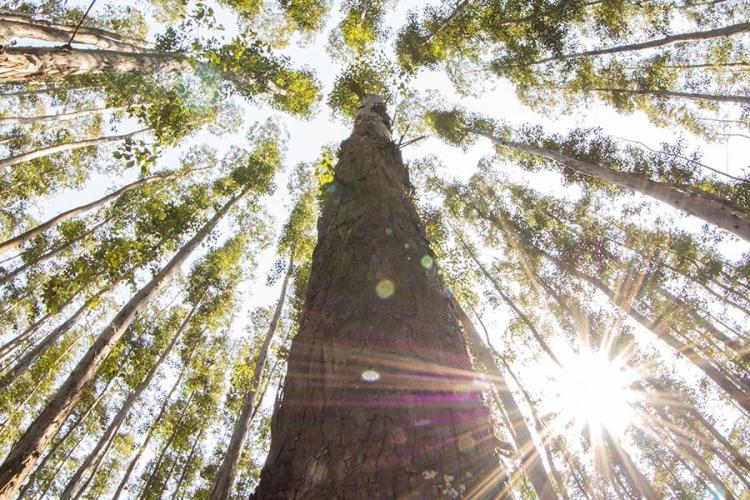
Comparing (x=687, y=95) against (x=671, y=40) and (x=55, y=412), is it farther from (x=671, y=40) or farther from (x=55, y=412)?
(x=55, y=412)

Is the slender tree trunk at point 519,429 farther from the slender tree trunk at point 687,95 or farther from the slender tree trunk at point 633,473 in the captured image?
the slender tree trunk at point 687,95

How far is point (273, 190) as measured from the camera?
15.6m

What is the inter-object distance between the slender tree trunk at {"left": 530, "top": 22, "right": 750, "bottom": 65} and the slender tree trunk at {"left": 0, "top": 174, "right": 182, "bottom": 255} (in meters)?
13.9

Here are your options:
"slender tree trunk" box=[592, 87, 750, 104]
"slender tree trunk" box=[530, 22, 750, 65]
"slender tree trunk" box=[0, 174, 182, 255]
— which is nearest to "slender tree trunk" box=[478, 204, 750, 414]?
"slender tree trunk" box=[592, 87, 750, 104]

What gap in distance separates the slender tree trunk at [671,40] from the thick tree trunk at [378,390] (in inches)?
424

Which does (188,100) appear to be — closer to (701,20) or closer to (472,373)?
(472,373)

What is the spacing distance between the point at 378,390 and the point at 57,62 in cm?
513

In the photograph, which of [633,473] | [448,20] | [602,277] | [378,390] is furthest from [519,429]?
[448,20]

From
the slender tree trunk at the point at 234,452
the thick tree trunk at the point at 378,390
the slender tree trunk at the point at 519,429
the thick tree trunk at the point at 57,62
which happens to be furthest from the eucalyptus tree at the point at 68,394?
the slender tree trunk at the point at 519,429

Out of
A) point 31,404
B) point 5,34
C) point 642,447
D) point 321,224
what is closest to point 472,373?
point 321,224

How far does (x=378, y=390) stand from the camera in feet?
3.92

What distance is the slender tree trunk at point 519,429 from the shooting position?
4839 mm

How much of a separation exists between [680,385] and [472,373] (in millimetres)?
13723

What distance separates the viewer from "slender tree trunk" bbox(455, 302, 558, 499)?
190 inches
